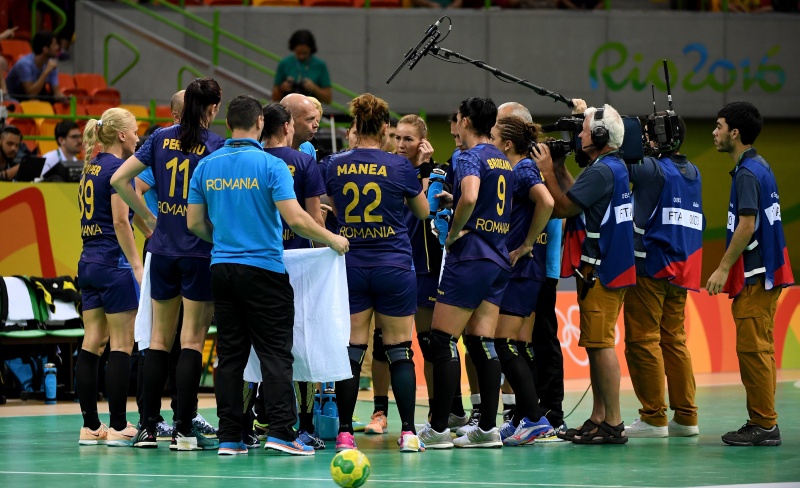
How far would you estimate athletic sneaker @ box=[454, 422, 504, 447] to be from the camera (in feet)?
26.5

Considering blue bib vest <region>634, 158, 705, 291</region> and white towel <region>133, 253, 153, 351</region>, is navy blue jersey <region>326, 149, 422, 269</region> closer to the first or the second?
white towel <region>133, 253, 153, 351</region>

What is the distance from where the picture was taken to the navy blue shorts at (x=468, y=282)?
7887 mm

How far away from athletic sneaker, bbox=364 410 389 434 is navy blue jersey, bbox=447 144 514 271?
59.5 inches

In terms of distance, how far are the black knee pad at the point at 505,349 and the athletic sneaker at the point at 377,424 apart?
1.13 metres

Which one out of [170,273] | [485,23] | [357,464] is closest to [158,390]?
[170,273]

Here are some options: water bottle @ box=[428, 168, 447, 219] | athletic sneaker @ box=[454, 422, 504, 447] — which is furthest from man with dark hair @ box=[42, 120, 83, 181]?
athletic sneaker @ box=[454, 422, 504, 447]

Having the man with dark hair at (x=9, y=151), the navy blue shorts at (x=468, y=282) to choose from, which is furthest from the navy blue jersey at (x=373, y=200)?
the man with dark hair at (x=9, y=151)

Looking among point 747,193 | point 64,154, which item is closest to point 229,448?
point 747,193

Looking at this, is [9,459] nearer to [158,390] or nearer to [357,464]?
[158,390]

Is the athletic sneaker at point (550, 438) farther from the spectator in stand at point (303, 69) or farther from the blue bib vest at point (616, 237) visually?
the spectator in stand at point (303, 69)

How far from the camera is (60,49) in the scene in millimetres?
17062

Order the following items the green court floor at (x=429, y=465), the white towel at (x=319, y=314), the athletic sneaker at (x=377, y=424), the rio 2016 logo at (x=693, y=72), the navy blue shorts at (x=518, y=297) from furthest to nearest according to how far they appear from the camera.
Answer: the rio 2016 logo at (x=693, y=72) → the athletic sneaker at (x=377, y=424) → the navy blue shorts at (x=518, y=297) → the white towel at (x=319, y=314) → the green court floor at (x=429, y=465)

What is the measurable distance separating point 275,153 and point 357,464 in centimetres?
244

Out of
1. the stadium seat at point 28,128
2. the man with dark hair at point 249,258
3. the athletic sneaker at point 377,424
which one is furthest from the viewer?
the stadium seat at point 28,128
